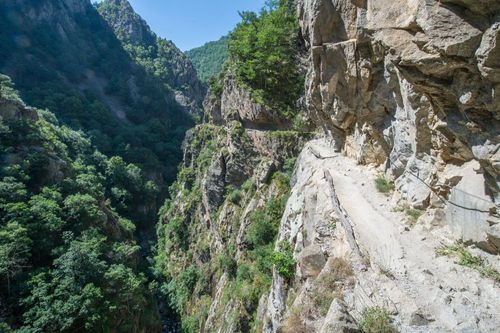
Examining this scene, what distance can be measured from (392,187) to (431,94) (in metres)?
5.28

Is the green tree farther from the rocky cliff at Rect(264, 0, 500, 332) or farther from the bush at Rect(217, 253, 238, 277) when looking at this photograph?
the rocky cliff at Rect(264, 0, 500, 332)

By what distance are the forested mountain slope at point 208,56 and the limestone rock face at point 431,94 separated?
309 ft

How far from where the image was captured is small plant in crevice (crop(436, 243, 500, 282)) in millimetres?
8250

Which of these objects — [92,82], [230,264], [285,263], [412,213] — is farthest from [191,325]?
[92,82]

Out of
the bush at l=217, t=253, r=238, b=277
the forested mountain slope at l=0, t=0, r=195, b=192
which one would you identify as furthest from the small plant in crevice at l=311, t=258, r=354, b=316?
the forested mountain slope at l=0, t=0, r=195, b=192

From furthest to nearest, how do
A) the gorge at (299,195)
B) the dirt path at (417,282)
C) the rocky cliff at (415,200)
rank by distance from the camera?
the gorge at (299,195)
the rocky cliff at (415,200)
the dirt path at (417,282)

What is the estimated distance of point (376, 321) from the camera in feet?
25.0

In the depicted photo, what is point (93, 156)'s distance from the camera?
170ft

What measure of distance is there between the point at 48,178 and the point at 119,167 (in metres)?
19.8

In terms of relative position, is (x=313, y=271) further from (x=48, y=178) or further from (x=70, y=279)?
(x=48, y=178)

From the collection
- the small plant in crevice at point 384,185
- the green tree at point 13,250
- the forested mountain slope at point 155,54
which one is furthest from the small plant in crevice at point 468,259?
the forested mountain slope at point 155,54

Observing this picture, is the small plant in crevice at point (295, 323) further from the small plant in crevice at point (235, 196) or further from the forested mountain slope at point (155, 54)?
the forested mountain slope at point (155, 54)

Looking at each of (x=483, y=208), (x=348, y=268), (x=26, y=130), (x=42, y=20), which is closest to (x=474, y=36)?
(x=483, y=208)

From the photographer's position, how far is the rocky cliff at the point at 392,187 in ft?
25.9
